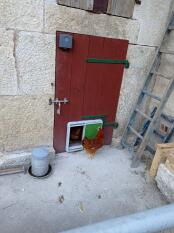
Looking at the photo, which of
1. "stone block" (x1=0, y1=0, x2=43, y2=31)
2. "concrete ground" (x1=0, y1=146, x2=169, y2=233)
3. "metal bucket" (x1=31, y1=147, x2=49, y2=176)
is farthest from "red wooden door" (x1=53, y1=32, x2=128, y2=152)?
"concrete ground" (x1=0, y1=146, x2=169, y2=233)

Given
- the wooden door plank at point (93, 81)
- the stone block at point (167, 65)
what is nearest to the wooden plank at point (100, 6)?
the wooden door plank at point (93, 81)

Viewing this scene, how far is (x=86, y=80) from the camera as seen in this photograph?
8.80 ft

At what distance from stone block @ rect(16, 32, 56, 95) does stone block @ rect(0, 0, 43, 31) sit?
0.09 m

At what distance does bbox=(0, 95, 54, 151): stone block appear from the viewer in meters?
2.38

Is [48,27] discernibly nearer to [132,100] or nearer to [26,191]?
[132,100]

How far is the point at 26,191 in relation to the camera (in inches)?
90.0

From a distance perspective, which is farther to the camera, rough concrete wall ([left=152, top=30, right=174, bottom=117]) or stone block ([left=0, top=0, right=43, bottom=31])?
rough concrete wall ([left=152, top=30, right=174, bottom=117])

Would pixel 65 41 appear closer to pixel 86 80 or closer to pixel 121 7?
pixel 86 80

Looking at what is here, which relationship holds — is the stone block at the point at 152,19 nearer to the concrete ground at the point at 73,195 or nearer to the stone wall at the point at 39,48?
the stone wall at the point at 39,48

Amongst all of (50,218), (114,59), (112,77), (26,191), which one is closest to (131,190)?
(50,218)

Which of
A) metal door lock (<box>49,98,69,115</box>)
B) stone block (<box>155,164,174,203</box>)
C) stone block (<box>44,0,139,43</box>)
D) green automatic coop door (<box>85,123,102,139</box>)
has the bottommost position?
stone block (<box>155,164,174,203</box>)

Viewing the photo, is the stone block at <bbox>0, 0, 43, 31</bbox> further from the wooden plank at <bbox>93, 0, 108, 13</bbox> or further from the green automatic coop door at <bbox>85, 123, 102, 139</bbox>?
the green automatic coop door at <bbox>85, 123, 102, 139</bbox>

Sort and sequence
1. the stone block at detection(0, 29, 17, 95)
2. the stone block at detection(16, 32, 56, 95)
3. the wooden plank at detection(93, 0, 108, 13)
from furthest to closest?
the wooden plank at detection(93, 0, 108, 13) → the stone block at detection(16, 32, 56, 95) → the stone block at detection(0, 29, 17, 95)

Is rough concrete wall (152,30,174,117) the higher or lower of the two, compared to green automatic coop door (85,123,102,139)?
higher
